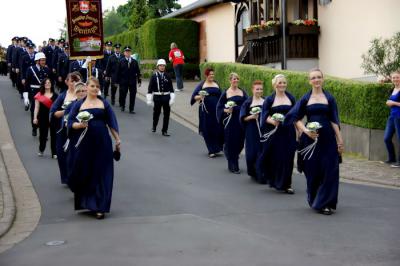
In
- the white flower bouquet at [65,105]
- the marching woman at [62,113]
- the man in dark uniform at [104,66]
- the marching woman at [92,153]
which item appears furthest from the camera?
the man in dark uniform at [104,66]

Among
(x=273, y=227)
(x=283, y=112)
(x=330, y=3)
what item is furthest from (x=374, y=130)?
(x=330, y=3)

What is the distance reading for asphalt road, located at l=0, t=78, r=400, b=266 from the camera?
7.72 m

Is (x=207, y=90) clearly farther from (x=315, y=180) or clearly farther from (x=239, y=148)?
(x=315, y=180)

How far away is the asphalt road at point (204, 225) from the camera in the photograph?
7.72 m

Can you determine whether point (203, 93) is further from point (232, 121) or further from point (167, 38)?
point (167, 38)

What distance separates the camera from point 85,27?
1625cm

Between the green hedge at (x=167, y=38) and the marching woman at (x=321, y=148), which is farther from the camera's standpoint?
the green hedge at (x=167, y=38)

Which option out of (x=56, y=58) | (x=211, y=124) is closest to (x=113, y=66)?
(x=56, y=58)

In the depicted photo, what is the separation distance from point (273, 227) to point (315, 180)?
1.45 m

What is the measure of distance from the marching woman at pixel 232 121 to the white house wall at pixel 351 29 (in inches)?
323

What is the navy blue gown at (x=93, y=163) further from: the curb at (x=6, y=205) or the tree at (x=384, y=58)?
the tree at (x=384, y=58)

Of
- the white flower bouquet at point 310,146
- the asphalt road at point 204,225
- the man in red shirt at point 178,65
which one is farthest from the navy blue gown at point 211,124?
the man in red shirt at point 178,65

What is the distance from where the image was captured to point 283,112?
11711 millimetres

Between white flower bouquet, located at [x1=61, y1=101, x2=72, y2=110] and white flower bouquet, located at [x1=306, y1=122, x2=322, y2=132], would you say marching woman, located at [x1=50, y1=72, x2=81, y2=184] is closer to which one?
white flower bouquet, located at [x1=61, y1=101, x2=72, y2=110]
